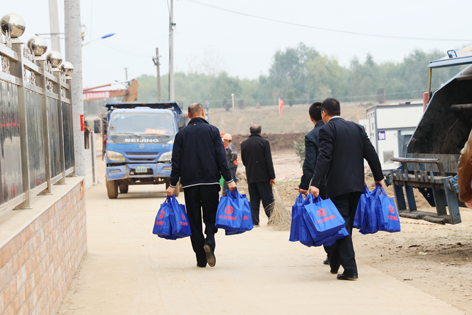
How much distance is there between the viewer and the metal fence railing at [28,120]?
3.78 m

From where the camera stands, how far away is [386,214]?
21.0 ft

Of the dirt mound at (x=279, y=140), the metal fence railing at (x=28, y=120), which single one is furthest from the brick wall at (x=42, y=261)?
the dirt mound at (x=279, y=140)

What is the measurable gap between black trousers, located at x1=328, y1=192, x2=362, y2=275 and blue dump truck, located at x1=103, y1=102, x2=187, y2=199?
1080 centimetres

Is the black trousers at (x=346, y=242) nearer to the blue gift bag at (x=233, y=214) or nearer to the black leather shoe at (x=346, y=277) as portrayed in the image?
the black leather shoe at (x=346, y=277)

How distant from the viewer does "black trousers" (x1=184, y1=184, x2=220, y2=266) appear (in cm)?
698

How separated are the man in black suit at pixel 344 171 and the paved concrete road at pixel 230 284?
1.13ft

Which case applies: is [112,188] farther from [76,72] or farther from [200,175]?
[200,175]

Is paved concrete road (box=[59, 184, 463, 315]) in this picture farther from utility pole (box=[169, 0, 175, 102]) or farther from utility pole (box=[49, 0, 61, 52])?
utility pole (box=[169, 0, 175, 102])

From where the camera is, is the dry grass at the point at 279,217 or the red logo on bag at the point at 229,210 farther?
the dry grass at the point at 279,217

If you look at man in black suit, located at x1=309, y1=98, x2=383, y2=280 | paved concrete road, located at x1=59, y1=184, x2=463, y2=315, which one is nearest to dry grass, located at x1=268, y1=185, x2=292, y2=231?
paved concrete road, located at x1=59, y1=184, x2=463, y2=315

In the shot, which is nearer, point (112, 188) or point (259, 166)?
point (259, 166)

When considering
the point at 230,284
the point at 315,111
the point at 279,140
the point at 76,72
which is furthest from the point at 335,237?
the point at 279,140

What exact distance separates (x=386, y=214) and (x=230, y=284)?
1.86 metres

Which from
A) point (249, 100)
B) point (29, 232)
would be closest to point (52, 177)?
point (29, 232)
